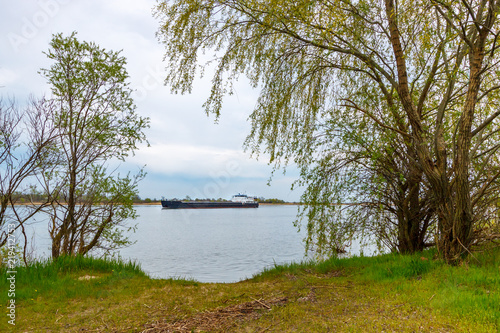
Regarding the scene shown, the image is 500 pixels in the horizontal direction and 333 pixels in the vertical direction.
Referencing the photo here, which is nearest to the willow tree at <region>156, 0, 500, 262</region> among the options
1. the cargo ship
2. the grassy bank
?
the grassy bank

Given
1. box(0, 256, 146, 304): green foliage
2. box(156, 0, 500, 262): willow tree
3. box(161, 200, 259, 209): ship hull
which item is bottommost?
box(161, 200, 259, 209): ship hull

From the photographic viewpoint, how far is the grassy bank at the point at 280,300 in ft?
13.0

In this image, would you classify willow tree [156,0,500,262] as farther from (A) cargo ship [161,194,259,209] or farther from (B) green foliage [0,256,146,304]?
(A) cargo ship [161,194,259,209]

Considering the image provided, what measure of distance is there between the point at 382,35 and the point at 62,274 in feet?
29.1

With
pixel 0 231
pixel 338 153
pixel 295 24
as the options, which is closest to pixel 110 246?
pixel 0 231

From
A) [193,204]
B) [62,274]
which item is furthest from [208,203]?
[62,274]

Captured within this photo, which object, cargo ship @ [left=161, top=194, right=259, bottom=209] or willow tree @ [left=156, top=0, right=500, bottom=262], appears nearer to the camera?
willow tree @ [left=156, top=0, right=500, bottom=262]

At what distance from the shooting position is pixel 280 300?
206 inches

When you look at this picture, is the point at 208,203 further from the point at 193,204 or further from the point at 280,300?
the point at 280,300

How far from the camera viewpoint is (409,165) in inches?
269

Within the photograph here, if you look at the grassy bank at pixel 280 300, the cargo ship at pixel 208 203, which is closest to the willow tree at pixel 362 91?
the grassy bank at pixel 280 300

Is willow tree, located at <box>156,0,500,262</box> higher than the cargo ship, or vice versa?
willow tree, located at <box>156,0,500,262</box>

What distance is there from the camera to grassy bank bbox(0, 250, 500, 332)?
3977 millimetres

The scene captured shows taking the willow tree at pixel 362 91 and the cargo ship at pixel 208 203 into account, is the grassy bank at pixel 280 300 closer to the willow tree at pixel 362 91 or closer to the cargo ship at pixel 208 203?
the willow tree at pixel 362 91
